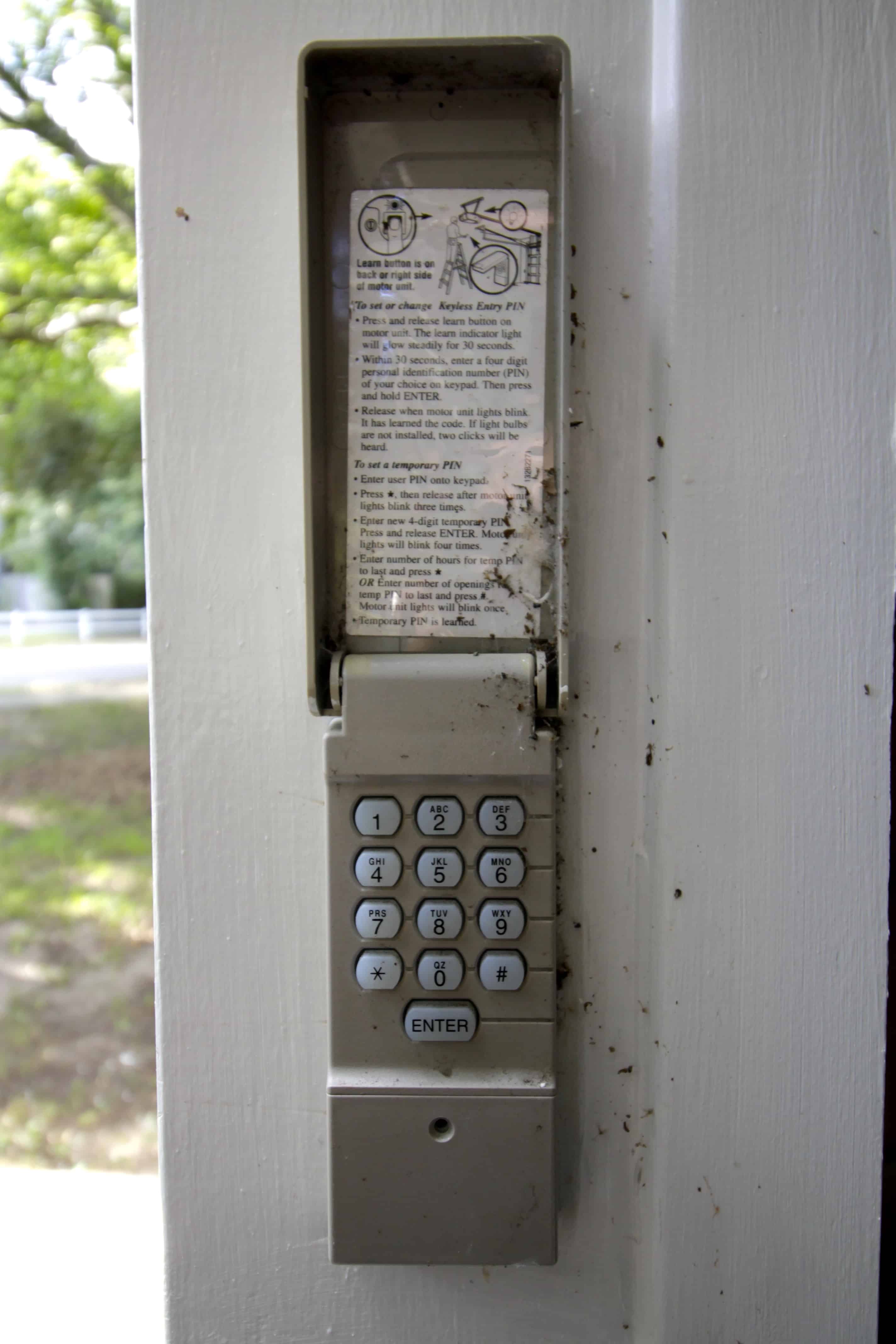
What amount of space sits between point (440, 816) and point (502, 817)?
3 centimetres

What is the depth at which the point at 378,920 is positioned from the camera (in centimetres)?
44

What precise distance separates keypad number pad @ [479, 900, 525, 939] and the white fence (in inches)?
131

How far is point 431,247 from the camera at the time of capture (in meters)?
0.43

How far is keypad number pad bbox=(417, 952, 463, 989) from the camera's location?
0.43m

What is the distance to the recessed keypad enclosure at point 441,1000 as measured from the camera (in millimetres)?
433

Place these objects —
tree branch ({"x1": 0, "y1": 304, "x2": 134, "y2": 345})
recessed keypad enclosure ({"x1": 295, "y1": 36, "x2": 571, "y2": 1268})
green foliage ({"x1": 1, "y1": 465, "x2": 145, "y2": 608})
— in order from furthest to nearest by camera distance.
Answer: green foliage ({"x1": 1, "y1": 465, "x2": 145, "y2": 608}) → tree branch ({"x1": 0, "y1": 304, "x2": 134, "y2": 345}) → recessed keypad enclosure ({"x1": 295, "y1": 36, "x2": 571, "y2": 1268})

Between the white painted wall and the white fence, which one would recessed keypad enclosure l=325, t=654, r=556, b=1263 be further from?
the white fence

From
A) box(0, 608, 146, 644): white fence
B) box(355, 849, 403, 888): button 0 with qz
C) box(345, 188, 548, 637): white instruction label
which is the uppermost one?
box(345, 188, 548, 637): white instruction label

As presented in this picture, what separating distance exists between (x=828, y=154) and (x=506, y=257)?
17cm

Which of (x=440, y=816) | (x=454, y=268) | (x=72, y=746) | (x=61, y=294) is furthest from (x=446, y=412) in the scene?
(x=72, y=746)

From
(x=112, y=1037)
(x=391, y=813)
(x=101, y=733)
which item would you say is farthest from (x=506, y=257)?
(x=101, y=733)

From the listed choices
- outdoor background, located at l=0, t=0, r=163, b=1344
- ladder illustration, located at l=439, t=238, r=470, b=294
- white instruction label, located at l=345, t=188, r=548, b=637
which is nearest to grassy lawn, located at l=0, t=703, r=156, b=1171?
outdoor background, located at l=0, t=0, r=163, b=1344

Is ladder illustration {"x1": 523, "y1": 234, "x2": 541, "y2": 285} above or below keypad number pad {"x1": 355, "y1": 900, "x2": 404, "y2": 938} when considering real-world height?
above

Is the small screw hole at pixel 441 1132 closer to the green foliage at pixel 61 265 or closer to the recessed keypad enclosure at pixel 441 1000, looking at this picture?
the recessed keypad enclosure at pixel 441 1000
